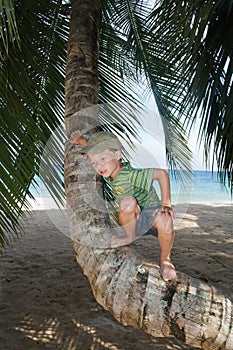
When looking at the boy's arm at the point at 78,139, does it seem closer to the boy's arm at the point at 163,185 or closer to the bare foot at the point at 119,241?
the boy's arm at the point at 163,185

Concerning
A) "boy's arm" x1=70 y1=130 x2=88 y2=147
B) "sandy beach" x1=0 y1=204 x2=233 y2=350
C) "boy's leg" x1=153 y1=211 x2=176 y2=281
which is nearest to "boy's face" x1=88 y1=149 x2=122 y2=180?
"boy's arm" x1=70 y1=130 x2=88 y2=147

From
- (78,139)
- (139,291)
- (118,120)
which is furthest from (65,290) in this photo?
(139,291)

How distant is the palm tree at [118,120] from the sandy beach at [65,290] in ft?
0.97

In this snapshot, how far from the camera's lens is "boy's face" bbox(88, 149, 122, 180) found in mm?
1673

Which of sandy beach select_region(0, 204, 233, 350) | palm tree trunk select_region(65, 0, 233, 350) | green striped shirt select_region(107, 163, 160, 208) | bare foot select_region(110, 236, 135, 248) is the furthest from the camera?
sandy beach select_region(0, 204, 233, 350)

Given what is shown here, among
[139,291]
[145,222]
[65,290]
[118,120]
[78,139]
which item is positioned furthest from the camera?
[65,290]

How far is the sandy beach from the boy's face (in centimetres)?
53

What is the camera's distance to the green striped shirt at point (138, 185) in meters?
1.67

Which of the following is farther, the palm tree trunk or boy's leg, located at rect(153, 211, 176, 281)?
boy's leg, located at rect(153, 211, 176, 281)

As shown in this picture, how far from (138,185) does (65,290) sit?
3027mm

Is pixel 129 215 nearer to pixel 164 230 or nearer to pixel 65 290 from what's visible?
pixel 164 230

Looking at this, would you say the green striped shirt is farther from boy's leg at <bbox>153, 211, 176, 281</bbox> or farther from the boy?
boy's leg at <bbox>153, 211, 176, 281</bbox>

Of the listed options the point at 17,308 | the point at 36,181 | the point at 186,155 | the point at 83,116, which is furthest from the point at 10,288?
the point at 83,116

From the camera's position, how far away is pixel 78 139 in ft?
6.05
